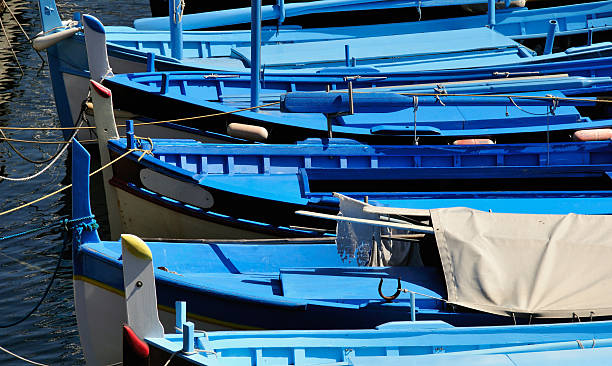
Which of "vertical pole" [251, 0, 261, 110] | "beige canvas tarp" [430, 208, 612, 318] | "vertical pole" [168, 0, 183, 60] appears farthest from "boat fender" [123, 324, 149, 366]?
"vertical pole" [168, 0, 183, 60]

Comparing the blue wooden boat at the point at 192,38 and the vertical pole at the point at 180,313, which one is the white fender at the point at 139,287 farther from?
the blue wooden boat at the point at 192,38

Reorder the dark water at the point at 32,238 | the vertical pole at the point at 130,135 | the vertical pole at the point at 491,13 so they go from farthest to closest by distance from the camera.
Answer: the vertical pole at the point at 491,13
the dark water at the point at 32,238
the vertical pole at the point at 130,135

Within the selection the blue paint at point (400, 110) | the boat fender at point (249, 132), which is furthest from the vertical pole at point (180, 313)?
the boat fender at point (249, 132)

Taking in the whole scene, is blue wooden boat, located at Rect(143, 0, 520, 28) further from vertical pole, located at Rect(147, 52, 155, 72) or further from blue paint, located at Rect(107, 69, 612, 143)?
vertical pole, located at Rect(147, 52, 155, 72)

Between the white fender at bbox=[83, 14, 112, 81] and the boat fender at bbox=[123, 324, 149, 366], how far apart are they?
5971 mm

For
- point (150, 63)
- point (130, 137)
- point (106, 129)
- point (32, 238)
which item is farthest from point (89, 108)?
point (130, 137)

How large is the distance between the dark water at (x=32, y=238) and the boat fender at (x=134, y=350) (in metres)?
4.22

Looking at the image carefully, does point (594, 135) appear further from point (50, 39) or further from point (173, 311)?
point (50, 39)

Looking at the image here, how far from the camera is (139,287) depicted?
6.49m

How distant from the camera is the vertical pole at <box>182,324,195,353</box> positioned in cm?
629

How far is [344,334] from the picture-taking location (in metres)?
7.08

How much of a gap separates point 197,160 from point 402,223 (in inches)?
147

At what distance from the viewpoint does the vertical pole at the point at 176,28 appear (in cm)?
1470

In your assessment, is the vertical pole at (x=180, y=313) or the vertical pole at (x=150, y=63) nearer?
the vertical pole at (x=180, y=313)
